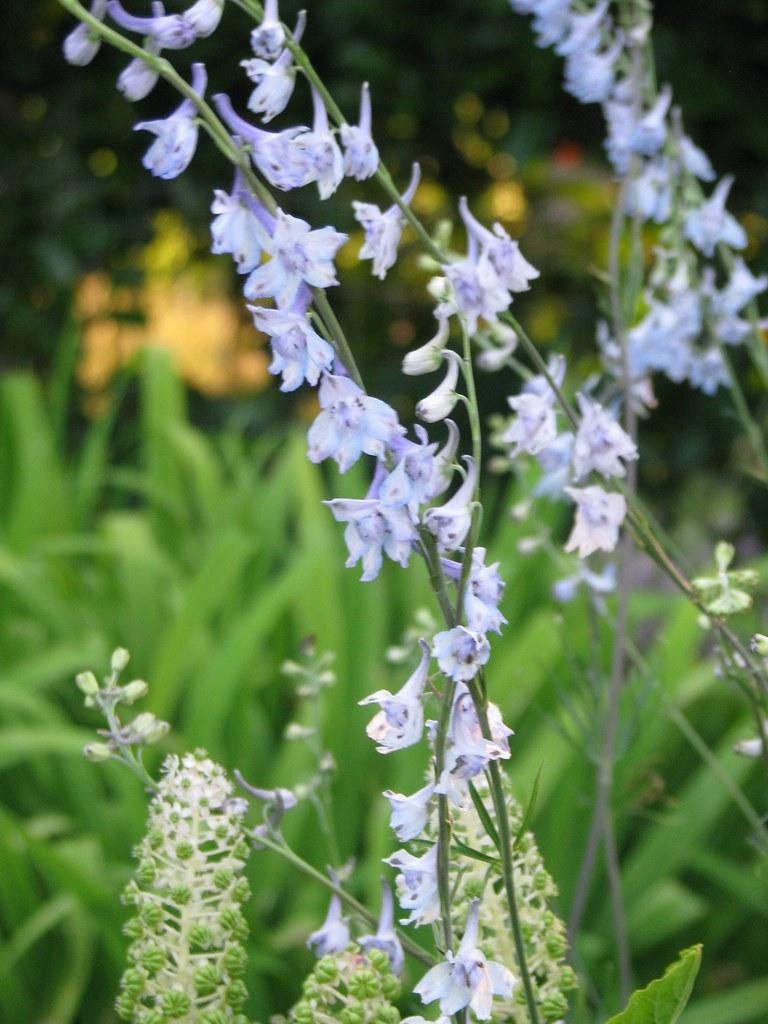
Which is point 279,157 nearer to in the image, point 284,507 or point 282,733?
point 282,733

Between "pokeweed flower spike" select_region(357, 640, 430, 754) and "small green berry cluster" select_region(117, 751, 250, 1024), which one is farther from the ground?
"pokeweed flower spike" select_region(357, 640, 430, 754)

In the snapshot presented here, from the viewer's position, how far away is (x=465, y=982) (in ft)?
1.92

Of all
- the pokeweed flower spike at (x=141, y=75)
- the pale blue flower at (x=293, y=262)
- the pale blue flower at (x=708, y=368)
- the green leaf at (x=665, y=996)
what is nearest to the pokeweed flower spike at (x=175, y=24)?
the pokeweed flower spike at (x=141, y=75)

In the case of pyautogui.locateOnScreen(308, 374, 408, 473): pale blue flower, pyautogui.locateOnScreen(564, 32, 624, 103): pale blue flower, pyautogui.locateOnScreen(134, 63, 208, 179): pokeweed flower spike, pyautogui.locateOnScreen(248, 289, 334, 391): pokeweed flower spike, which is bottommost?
pyautogui.locateOnScreen(308, 374, 408, 473): pale blue flower

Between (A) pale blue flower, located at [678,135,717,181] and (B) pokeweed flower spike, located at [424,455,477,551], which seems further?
(A) pale blue flower, located at [678,135,717,181]

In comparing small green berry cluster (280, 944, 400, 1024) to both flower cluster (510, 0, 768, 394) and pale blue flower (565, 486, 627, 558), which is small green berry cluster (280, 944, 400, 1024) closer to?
pale blue flower (565, 486, 627, 558)

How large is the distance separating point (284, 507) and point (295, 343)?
6.82 feet

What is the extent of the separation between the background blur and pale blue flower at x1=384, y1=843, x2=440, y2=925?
518 mm

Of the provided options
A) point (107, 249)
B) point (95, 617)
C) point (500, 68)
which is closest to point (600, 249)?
point (500, 68)

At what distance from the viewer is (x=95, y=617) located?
237 cm

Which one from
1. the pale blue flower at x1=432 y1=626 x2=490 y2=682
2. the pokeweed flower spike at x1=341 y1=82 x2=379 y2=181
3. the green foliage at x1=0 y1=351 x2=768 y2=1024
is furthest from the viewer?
the green foliage at x1=0 y1=351 x2=768 y2=1024

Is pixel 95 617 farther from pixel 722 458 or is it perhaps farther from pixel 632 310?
pixel 722 458

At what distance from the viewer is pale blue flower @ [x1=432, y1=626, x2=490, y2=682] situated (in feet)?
1.80

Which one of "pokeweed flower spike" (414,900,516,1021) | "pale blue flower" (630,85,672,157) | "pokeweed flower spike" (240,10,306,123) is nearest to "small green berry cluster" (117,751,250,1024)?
"pokeweed flower spike" (414,900,516,1021)
